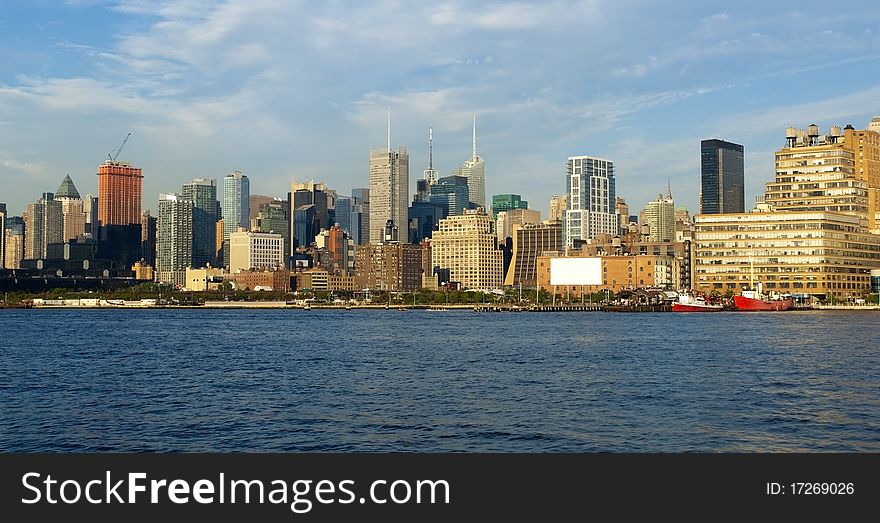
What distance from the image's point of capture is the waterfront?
46844mm

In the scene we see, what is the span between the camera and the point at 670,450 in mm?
43375

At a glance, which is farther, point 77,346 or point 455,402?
point 77,346

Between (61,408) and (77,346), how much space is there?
66469mm

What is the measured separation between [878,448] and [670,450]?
384 inches

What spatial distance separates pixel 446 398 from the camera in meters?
62.4

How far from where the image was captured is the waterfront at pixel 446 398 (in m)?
46.8
